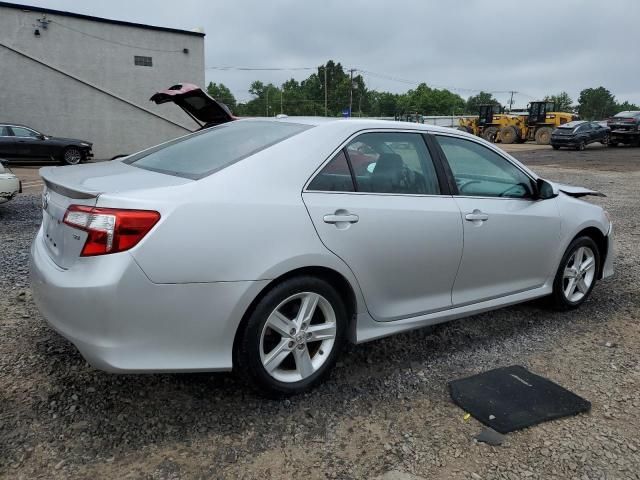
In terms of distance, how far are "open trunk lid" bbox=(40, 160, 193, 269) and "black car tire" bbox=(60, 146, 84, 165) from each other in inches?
613

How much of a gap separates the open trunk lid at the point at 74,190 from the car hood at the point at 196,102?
5.99 meters

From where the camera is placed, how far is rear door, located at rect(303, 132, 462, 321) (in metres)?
2.88

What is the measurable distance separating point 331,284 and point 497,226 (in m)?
1.37

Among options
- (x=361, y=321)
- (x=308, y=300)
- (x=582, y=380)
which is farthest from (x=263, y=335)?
(x=582, y=380)

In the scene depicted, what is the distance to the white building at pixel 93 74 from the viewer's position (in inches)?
792

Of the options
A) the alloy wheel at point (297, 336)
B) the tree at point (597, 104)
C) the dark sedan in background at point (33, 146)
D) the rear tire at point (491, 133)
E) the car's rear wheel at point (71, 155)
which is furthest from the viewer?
the tree at point (597, 104)

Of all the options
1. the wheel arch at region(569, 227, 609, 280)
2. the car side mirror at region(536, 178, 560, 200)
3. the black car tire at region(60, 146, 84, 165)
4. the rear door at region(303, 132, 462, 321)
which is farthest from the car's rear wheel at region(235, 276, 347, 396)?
the black car tire at region(60, 146, 84, 165)

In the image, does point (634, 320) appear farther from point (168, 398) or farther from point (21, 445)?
point (21, 445)

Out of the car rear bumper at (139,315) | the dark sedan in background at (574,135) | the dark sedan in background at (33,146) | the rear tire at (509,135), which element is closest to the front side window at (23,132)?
the dark sedan in background at (33,146)

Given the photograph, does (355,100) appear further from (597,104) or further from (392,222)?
(392,222)

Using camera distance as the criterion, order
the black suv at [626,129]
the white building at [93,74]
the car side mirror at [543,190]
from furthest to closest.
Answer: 1. the black suv at [626,129]
2. the white building at [93,74]
3. the car side mirror at [543,190]

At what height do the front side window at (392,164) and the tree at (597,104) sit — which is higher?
the tree at (597,104)

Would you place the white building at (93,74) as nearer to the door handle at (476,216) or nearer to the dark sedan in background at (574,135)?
the dark sedan in background at (574,135)

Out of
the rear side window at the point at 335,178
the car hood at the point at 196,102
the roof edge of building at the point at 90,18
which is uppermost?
the roof edge of building at the point at 90,18
